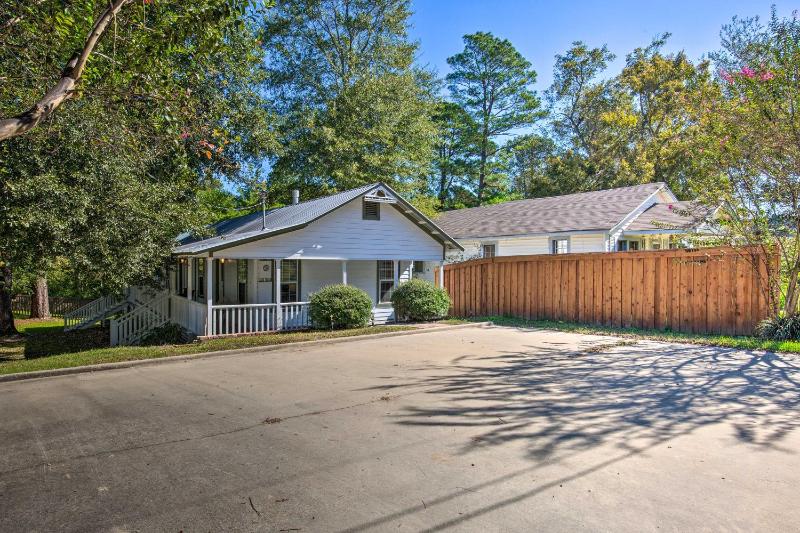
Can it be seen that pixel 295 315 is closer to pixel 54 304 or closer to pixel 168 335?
pixel 168 335

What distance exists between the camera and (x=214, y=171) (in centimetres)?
2200

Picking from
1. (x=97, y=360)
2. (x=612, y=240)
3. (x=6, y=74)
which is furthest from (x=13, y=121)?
(x=612, y=240)

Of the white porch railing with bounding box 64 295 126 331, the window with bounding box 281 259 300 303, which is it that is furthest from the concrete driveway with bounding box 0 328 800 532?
the white porch railing with bounding box 64 295 126 331

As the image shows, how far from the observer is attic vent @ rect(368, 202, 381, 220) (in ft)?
54.2

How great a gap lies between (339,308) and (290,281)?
344 centimetres

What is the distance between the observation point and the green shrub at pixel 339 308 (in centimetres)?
1410

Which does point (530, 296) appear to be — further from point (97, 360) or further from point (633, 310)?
point (97, 360)

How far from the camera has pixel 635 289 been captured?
13.5m

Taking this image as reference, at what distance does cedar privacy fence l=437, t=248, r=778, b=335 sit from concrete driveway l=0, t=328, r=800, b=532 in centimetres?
347

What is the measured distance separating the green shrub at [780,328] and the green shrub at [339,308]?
9.76m

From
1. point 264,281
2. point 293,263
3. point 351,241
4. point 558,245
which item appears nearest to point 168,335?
point 264,281

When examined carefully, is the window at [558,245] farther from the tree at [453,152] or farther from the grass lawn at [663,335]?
the tree at [453,152]

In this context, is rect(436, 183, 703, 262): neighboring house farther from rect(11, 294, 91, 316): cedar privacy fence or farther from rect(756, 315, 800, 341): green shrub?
rect(11, 294, 91, 316): cedar privacy fence

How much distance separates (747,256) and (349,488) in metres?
11.4
